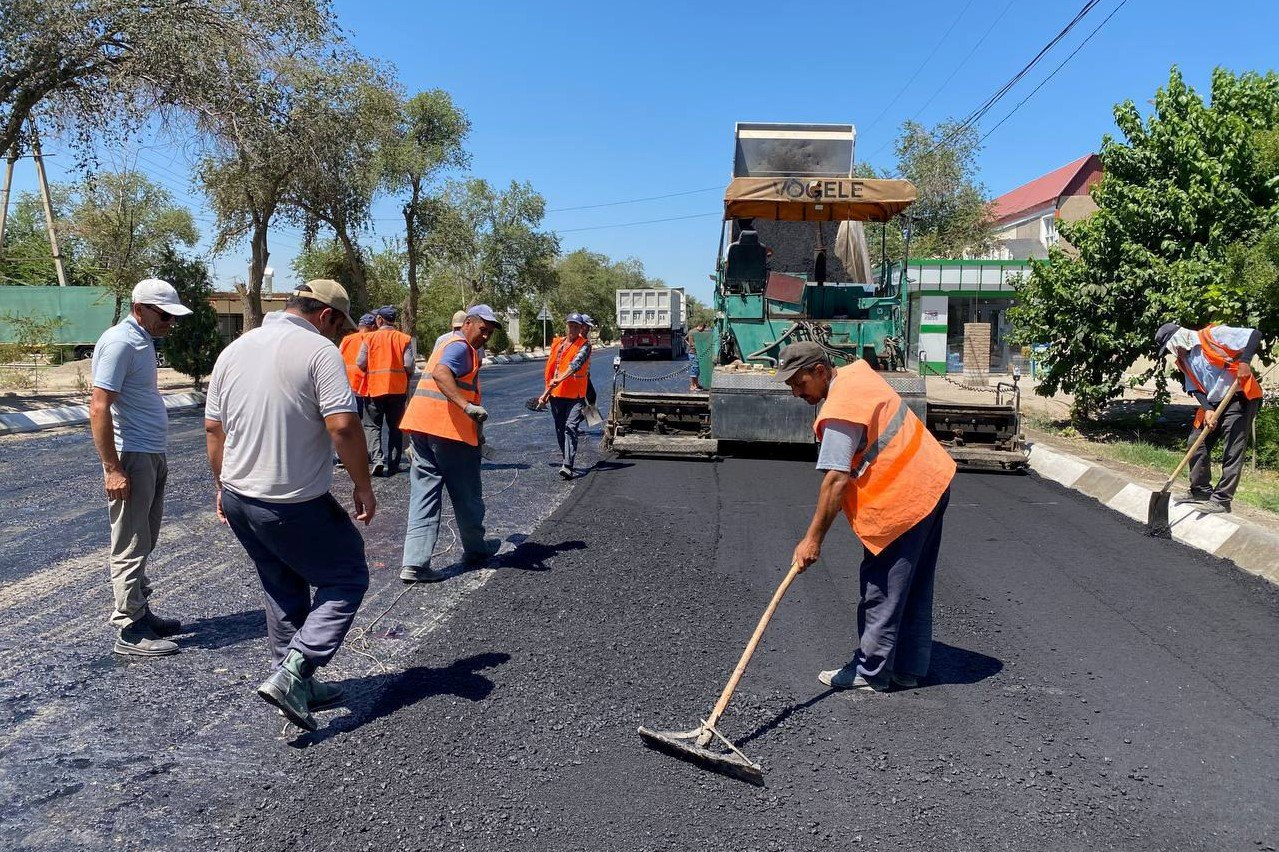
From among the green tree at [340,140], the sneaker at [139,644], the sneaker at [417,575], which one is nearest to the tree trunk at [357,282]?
the green tree at [340,140]

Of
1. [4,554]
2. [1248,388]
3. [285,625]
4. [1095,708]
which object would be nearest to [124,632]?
[285,625]

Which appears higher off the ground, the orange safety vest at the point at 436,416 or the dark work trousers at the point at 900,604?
the orange safety vest at the point at 436,416

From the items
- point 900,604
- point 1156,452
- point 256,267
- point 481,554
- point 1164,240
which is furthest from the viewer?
point 256,267

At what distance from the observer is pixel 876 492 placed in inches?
141

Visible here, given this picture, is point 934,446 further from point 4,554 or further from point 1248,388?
point 4,554

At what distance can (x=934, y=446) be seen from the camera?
12.3 feet

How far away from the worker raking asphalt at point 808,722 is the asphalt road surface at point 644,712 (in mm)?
12

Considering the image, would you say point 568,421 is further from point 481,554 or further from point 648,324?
point 648,324

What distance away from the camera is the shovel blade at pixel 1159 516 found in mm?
6707

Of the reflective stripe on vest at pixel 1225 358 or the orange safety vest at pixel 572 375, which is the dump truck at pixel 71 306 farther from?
the reflective stripe on vest at pixel 1225 358

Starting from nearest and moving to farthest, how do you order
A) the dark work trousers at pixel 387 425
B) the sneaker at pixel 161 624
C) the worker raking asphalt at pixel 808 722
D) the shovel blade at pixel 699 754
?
1. the worker raking asphalt at pixel 808 722
2. the shovel blade at pixel 699 754
3. the sneaker at pixel 161 624
4. the dark work trousers at pixel 387 425

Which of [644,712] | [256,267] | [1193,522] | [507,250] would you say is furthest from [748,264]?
[507,250]

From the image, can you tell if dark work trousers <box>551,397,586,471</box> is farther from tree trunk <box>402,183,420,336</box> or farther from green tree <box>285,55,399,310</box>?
tree trunk <box>402,183,420,336</box>

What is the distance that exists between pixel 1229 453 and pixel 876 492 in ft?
16.3
